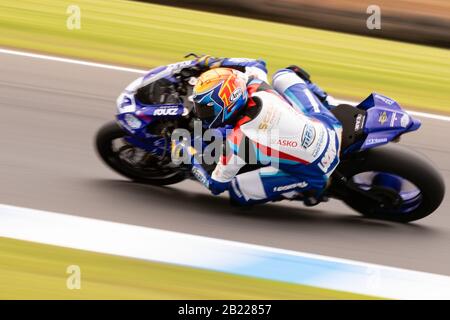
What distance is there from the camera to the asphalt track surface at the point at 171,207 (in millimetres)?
6465

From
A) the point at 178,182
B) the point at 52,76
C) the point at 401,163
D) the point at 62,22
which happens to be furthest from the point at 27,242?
the point at 62,22

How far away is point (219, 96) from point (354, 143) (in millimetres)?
1107

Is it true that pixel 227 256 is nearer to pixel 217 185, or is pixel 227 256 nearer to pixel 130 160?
pixel 217 185

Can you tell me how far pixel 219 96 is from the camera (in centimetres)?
596

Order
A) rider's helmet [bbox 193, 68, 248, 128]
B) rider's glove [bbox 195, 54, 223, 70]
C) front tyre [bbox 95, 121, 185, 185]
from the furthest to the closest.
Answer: front tyre [bbox 95, 121, 185, 185] → rider's glove [bbox 195, 54, 223, 70] → rider's helmet [bbox 193, 68, 248, 128]

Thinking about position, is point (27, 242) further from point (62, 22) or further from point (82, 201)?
point (62, 22)

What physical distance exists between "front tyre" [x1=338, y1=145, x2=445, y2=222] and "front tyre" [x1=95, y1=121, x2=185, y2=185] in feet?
4.65

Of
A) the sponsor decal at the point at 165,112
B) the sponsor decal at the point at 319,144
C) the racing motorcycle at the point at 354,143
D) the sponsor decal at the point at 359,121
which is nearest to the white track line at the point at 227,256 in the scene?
the racing motorcycle at the point at 354,143

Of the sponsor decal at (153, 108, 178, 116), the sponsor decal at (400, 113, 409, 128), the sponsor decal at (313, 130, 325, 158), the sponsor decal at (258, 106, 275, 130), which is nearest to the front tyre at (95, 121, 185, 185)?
the sponsor decal at (153, 108, 178, 116)

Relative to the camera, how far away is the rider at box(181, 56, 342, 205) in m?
6.05

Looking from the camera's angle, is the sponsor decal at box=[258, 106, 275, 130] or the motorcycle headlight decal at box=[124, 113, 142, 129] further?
the motorcycle headlight decal at box=[124, 113, 142, 129]

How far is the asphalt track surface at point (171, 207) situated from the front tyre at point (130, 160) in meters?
0.11

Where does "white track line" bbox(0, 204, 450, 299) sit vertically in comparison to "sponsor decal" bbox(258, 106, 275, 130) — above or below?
below

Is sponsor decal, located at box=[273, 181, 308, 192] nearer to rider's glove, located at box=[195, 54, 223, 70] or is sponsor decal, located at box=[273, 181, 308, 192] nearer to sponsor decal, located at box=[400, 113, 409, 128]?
sponsor decal, located at box=[400, 113, 409, 128]
